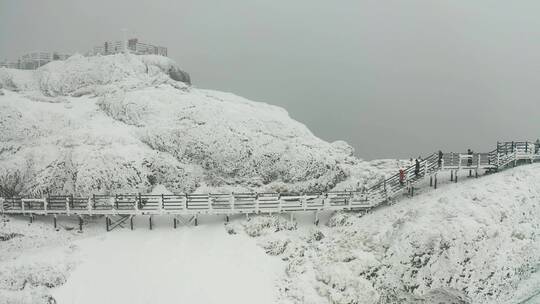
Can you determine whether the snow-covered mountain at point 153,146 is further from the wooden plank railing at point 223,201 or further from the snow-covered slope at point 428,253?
the snow-covered slope at point 428,253

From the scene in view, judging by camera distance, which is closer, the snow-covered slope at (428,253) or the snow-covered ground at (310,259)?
the snow-covered ground at (310,259)

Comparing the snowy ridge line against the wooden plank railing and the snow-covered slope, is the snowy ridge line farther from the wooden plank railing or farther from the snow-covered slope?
the snow-covered slope

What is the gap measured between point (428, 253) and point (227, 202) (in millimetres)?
12198

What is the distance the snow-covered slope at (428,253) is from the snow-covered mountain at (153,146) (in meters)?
6.68

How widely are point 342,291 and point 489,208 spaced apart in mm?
9378

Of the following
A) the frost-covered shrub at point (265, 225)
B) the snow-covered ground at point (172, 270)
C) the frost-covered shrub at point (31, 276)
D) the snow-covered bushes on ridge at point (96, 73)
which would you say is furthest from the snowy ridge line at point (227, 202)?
the snow-covered bushes on ridge at point (96, 73)

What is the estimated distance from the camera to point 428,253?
69.7 ft

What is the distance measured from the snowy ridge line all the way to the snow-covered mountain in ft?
5.35

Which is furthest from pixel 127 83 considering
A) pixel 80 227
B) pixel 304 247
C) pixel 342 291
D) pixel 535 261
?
pixel 535 261

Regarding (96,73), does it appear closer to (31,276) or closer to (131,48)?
(131,48)

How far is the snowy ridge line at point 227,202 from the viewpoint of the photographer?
2575 cm

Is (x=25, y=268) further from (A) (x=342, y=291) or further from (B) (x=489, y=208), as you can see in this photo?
(B) (x=489, y=208)

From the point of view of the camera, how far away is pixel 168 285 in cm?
2075

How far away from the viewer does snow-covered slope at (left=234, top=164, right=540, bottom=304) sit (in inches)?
811
